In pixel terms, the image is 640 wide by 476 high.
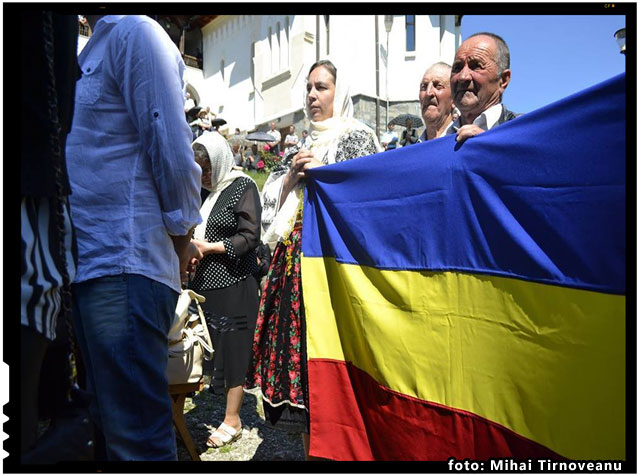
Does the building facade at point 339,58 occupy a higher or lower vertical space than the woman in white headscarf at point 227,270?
higher

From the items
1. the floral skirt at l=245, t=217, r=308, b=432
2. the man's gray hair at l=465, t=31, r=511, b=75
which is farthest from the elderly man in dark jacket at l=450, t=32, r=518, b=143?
the floral skirt at l=245, t=217, r=308, b=432

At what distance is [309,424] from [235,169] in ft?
5.81

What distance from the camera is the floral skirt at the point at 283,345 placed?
242 centimetres

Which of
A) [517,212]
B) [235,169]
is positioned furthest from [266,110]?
[517,212]

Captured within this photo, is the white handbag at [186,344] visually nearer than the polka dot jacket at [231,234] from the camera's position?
Yes

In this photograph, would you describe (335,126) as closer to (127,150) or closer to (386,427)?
(127,150)

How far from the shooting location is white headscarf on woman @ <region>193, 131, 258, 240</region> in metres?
3.24

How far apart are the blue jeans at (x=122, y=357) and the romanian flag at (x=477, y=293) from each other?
0.95 meters

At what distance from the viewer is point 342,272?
2.47m

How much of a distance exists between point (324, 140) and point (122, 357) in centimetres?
166

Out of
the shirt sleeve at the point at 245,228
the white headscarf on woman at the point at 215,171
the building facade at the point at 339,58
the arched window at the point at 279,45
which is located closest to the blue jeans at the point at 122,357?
the shirt sleeve at the point at 245,228

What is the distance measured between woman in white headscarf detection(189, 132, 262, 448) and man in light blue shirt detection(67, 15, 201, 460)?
60.6 inches

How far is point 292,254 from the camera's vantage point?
2588 mm

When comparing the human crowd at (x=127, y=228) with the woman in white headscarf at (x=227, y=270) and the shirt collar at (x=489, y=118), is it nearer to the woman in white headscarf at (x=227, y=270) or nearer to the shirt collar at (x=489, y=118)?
the shirt collar at (x=489, y=118)
